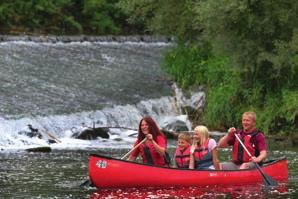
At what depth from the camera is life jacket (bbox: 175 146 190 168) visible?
1457 centimetres

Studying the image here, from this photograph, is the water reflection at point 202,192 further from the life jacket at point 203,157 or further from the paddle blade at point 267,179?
the life jacket at point 203,157

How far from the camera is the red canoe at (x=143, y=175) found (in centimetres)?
1405

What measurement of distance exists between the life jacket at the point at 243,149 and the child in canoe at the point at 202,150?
21.3 inches

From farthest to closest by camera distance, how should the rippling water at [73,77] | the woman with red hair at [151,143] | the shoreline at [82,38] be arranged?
the shoreline at [82,38] < the rippling water at [73,77] < the woman with red hair at [151,143]

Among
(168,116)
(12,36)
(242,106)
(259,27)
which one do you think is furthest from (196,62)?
(12,36)

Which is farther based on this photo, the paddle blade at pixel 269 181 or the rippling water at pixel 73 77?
the rippling water at pixel 73 77

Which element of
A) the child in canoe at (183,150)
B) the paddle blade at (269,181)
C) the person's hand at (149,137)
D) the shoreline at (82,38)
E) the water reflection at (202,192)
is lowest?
the water reflection at (202,192)

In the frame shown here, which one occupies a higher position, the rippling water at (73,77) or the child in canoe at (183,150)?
the rippling water at (73,77)

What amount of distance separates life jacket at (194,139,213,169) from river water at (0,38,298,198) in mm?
465

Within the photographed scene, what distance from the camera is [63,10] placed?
128 feet

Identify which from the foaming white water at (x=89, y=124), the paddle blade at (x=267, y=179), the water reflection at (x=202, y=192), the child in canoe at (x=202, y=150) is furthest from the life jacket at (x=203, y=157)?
the foaming white water at (x=89, y=124)

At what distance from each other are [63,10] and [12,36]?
5550mm

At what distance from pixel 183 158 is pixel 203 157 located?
1.22 ft

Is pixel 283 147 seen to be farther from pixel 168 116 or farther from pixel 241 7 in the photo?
pixel 168 116
